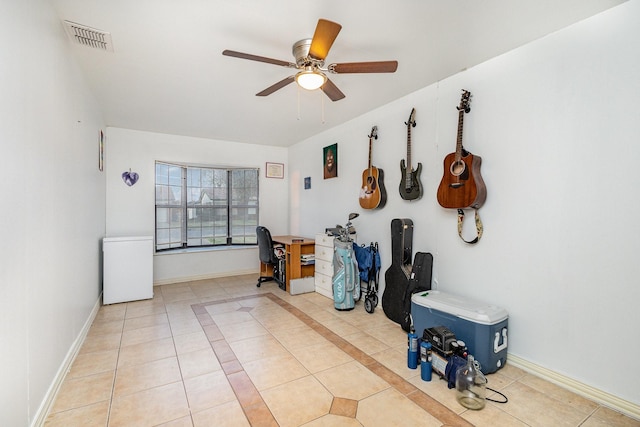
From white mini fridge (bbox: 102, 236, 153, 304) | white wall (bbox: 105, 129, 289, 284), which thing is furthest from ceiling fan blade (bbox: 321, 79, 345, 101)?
white wall (bbox: 105, 129, 289, 284)

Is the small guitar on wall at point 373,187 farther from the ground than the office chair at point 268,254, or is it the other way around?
the small guitar on wall at point 373,187

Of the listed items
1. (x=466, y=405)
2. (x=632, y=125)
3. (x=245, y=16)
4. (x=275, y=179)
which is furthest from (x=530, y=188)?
(x=275, y=179)

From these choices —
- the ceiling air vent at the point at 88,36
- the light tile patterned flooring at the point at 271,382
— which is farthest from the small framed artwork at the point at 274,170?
the ceiling air vent at the point at 88,36

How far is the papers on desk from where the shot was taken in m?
4.46

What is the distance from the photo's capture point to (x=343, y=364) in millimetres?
2395

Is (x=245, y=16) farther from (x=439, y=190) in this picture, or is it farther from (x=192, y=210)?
(x=192, y=210)

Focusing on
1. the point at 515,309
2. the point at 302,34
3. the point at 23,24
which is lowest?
the point at 515,309

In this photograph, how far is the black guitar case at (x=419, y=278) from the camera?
2959 mm

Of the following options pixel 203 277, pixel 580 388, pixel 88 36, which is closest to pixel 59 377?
pixel 88 36

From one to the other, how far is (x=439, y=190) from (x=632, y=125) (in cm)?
132

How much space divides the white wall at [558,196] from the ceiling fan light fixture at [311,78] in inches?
56.5

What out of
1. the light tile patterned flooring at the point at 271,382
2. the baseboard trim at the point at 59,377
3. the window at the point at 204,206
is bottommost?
the light tile patterned flooring at the point at 271,382

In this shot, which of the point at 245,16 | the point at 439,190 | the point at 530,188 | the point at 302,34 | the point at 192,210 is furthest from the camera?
the point at 192,210

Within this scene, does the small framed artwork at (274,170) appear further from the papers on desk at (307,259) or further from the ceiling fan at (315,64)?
the ceiling fan at (315,64)
